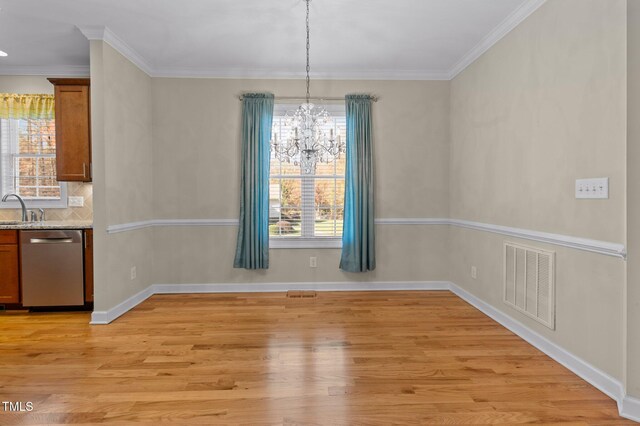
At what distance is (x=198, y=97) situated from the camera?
15.8 feet

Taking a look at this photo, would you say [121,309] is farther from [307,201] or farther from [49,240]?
[307,201]

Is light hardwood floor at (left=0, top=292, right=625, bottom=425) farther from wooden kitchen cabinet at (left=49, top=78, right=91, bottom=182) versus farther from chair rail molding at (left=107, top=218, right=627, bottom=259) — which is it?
wooden kitchen cabinet at (left=49, top=78, right=91, bottom=182)

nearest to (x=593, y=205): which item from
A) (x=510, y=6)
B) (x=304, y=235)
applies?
(x=510, y=6)

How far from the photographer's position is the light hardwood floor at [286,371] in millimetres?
2164

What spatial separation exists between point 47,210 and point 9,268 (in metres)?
0.95

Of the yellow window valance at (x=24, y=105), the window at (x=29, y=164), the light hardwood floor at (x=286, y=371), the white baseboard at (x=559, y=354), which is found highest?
the yellow window valance at (x=24, y=105)

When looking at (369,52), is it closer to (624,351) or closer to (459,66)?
(459,66)

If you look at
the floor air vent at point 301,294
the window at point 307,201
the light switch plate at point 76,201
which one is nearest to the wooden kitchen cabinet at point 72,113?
the light switch plate at point 76,201

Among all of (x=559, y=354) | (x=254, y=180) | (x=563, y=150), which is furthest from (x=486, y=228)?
(x=254, y=180)

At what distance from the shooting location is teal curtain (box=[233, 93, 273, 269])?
15.6ft

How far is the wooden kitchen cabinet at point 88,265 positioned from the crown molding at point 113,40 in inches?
76.5

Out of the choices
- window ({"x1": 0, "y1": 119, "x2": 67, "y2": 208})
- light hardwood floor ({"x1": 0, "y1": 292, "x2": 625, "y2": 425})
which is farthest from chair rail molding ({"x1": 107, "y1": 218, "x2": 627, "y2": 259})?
window ({"x1": 0, "y1": 119, "x2": 67, "y2": 208})

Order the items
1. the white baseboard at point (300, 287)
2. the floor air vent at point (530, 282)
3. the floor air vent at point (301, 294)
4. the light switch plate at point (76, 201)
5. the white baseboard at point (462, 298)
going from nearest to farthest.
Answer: the white baseboard at point (462, 298) < the floor air vent at point (530, 282) < the floor air vent at point (301, 294) < the light switch plate at point (76, 201) < the white baseboard at point (300, 287)

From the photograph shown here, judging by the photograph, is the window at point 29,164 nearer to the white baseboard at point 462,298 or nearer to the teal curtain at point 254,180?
the white baseboard at point 462,298
